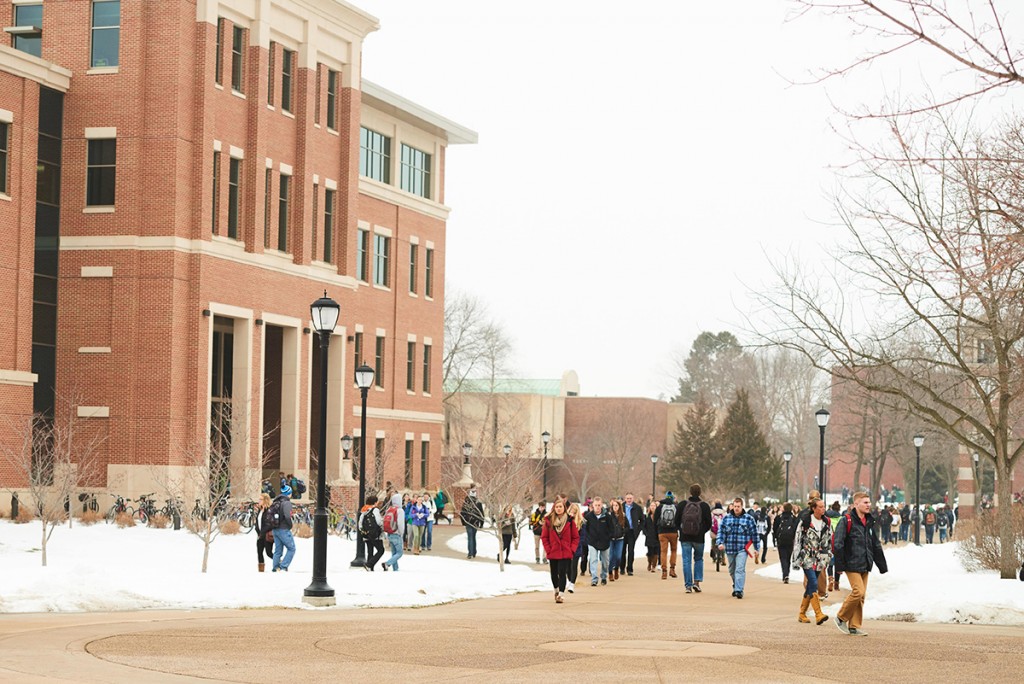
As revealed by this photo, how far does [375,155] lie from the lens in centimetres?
6181

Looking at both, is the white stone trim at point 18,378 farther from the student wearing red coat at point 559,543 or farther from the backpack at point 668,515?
the student wearing red coat at point 559,543

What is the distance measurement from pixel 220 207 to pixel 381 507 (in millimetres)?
13857

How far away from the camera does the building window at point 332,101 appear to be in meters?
51.8

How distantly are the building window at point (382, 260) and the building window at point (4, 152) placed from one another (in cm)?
2391

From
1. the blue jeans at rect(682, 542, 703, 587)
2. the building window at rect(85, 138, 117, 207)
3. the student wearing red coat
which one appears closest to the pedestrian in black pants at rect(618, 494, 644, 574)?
the blue jeans at rect(682, 542, 703, 587)

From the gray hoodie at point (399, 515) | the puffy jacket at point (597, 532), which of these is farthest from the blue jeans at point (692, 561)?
the gray hoodie at point (399, 515)

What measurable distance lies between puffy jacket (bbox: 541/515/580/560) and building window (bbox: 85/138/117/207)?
24638 mm

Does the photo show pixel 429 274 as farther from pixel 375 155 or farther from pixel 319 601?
pixel 319 601

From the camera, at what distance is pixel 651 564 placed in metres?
32.3

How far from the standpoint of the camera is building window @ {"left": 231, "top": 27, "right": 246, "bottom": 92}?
152 ft

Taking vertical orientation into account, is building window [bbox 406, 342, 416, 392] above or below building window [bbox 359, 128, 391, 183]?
Answer: below

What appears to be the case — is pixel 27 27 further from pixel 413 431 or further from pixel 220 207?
pixel 413 431

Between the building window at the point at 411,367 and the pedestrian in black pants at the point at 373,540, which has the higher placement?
the building window at the point at 411,367

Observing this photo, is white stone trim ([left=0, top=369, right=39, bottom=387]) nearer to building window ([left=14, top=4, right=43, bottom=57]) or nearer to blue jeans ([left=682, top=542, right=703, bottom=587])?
building window ([left=14, top=4, right=43, bottom=57])
